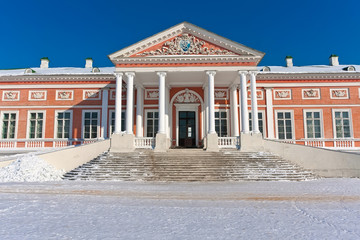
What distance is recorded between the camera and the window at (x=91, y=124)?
60.8ft

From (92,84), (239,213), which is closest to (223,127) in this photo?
(92,84)

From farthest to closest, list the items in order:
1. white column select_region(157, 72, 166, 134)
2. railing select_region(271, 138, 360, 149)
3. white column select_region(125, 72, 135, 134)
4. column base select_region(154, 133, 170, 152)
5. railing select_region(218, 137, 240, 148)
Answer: railing select_region(271, 138, 360, 149), white column select_region(125, 72, 135, 134), railing select_region(218, 137, 240, 148), white column select_region(157, 72, 166, 134), column base select_region(154, 133, 170, 152)

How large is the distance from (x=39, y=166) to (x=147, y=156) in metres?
4.94

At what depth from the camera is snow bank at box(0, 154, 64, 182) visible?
29.2ft

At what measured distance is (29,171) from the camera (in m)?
9.30

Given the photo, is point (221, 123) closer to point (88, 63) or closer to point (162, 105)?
point (162, 105)

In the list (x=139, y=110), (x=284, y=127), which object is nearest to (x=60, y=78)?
(x=139, y=110)

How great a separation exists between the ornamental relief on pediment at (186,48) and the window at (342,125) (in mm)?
9907

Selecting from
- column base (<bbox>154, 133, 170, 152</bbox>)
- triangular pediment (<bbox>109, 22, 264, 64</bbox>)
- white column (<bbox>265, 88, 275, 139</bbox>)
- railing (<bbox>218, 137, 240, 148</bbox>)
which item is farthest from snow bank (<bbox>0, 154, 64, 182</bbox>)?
white column (<bbox>265, 88, 275, 139</bbox>)

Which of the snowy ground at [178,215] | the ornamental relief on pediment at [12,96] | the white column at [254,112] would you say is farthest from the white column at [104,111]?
the snowy ground at [178,215]

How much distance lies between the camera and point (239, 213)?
4.55 meters

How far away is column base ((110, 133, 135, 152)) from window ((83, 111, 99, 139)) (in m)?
5.07

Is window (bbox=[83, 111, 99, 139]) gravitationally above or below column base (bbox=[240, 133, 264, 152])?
above

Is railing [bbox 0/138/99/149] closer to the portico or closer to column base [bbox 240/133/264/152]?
the portico
